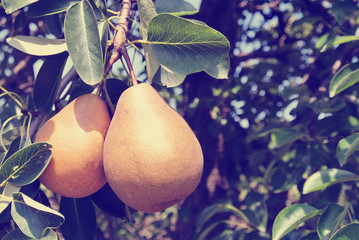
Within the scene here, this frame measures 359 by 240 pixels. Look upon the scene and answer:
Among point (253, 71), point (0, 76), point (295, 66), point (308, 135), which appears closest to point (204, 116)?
point (253, 71)

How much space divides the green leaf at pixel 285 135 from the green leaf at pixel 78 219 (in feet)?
2.55

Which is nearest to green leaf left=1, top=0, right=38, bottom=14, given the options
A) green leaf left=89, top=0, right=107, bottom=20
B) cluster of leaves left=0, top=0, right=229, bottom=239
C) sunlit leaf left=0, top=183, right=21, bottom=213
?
cluster of leaves left=0, top=0, right=229, bottom=239

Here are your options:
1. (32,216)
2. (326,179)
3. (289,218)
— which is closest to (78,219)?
(32,216)

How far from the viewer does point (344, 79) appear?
1150mm

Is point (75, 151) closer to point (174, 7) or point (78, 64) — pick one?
point (78, 64)

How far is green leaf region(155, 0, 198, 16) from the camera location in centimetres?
105

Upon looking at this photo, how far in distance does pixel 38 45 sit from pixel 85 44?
15 cm

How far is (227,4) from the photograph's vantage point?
230 centimetres

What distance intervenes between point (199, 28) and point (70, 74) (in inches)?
17.9

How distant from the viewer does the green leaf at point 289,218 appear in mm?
1103

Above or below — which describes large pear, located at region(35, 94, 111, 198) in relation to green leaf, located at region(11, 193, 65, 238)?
above

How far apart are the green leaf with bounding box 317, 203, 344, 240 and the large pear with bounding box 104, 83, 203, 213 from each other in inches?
18.0

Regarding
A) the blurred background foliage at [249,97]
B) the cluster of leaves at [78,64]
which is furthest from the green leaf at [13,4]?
the blurred background foliage at [249,97]

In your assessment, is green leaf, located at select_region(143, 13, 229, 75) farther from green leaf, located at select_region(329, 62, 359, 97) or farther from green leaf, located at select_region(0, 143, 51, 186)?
green leaf, located at select_region(329, 62, 359, 97)
